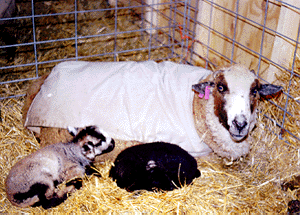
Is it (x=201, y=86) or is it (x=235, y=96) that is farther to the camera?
(x=201, y=86)

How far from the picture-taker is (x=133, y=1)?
6.43 metres

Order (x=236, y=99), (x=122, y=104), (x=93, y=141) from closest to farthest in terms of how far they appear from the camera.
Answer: (x=236, y=99) < (x=93, y=141) < (x=122, y=104)

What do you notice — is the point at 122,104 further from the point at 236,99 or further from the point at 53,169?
the point at 236,99

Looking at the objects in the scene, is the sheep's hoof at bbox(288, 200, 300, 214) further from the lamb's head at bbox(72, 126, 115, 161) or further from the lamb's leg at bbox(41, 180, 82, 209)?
the lamb's leg at bbox(41, 180, 82, 209)

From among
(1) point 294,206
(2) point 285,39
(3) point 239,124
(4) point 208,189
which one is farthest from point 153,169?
(2) point 285,39

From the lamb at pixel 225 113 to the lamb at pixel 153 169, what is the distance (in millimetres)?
310

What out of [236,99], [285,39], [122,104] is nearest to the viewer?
[236,99]

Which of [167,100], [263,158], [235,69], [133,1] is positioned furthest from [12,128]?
[133,1]

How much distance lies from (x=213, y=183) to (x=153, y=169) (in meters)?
0.64

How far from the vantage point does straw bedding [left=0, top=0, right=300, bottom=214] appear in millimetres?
3031

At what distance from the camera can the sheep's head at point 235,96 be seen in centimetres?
316

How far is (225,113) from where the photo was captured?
3.26 m

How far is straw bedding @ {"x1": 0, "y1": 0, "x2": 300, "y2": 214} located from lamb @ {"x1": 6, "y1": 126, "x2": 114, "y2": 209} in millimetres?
101

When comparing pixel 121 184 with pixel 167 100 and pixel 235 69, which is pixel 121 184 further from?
pixel 235 69
